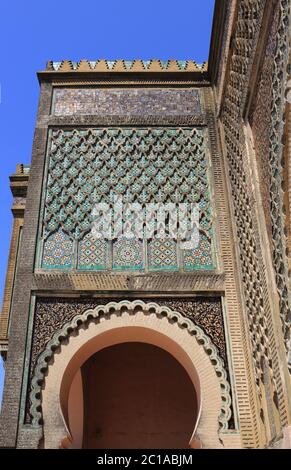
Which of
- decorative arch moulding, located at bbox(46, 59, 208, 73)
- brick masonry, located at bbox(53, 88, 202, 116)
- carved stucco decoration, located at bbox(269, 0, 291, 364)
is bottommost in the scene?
carved stucco decoration, located at bbox(269, 0, 291, 364)

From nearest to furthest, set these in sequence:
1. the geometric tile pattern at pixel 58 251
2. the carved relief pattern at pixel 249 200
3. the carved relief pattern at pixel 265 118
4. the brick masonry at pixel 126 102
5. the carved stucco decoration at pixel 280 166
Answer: the carved stucco decoration at pixel 280 166 < the carved relief pattern at pixel 249 200 < the carved relief pattern at pixel 265 118 < the geometric tile pattern at pixel 58 251 < the brick masonry at pixel 126 102

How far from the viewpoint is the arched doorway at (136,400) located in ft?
17.9

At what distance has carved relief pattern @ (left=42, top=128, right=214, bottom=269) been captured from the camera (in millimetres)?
4430

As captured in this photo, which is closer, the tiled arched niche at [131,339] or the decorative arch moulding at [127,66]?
the tiled arched niche at [131,339]

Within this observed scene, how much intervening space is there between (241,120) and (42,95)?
2253 mm

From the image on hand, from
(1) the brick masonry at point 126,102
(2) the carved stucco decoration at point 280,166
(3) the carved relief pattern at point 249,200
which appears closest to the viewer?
→ (2) the carved stucco decoration at point 280,166

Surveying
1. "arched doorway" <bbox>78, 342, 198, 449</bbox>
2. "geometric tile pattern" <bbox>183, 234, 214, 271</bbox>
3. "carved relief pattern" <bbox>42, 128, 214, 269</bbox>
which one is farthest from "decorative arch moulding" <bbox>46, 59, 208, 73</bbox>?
"arched doorway" <bbox>78, 342, 198, 449</bbox>

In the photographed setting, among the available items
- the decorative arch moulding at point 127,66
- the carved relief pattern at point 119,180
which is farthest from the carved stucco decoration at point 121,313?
the decorative arch moulding at point 127,66

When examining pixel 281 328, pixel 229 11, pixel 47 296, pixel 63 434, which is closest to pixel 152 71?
pixel 229 11

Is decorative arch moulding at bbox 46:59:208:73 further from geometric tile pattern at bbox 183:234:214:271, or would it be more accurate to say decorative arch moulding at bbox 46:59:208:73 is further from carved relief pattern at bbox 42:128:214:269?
geometric tile pattern at bbox 183:234:214:271

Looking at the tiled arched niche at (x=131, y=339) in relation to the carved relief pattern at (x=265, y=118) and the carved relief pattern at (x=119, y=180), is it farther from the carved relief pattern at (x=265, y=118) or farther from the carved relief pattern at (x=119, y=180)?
the carved relief pattern at (x=265, y=118)

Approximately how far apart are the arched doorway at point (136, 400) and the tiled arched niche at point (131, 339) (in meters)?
1.62

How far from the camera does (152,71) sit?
5.42m

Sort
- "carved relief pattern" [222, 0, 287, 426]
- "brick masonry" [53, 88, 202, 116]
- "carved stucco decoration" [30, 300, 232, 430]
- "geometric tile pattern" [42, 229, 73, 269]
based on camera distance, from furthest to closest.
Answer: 1. "brick masonry" [53, 88, 202, 116]
2. "geometric tile pattern" [42, 229, 73, 269]
3. "carved stucco decoration" [30, 300, 232, 430]
4. "carved relief pattern" [222, 0, 287, 426]
